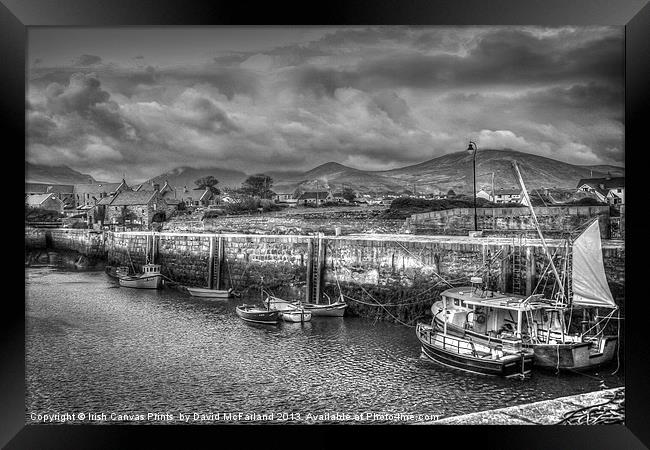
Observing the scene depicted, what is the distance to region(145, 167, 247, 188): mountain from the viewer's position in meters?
4.84

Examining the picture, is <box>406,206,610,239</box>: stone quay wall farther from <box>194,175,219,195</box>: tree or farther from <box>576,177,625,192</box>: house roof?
<box>194,175,219,195</box>: tree

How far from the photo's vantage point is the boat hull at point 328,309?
16.8 ft

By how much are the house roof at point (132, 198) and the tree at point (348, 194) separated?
7.00ft

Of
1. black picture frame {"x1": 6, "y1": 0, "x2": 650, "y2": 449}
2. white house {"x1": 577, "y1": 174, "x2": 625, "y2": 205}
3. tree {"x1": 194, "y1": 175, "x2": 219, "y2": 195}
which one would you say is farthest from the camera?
tree {"x1": 194, "y1": 175, "x2": 219, "y2": 195}

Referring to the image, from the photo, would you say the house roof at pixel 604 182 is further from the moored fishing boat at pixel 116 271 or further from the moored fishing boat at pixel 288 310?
the moored fishing boat at pixel 116 271

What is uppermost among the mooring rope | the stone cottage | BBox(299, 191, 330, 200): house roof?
BBox(299, 191, 330, 200): house roof

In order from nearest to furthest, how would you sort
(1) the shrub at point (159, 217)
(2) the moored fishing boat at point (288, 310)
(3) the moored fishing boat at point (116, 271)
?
(2) the moored fishing boat at point (288, 310), (1) the shrub at point (159, 217), (3) the moored fishing boat at point (116, 271)

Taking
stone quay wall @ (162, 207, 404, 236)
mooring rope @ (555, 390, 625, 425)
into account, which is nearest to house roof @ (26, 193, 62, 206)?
stone quay wall @ (162, 207, 404, 236)

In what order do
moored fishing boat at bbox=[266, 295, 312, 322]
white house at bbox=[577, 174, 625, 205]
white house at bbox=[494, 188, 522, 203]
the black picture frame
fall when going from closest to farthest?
the black picture frame
white house at bbox=[577, 174, 625, 205]
white house at bbox=[494, 188, 522, 203]
moored fishing boat at bbox=[266, 295, 312, 322]

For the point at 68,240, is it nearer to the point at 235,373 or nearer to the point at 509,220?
the point at 235,373

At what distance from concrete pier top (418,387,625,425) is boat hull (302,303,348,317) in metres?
1.54

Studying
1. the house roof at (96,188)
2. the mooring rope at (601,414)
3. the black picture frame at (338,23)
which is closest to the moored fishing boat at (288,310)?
the black picture frame at (338,23)
